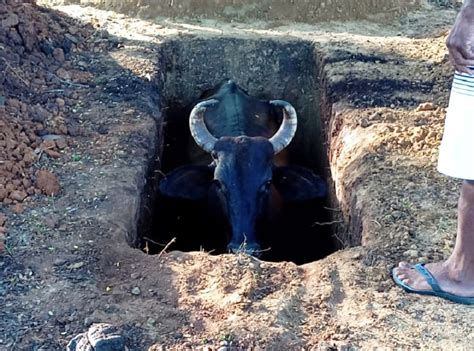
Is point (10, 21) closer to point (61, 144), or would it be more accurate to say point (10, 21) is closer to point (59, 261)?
point (61, 144)

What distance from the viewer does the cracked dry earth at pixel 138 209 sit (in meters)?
4.99

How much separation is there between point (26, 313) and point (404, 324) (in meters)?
2.34

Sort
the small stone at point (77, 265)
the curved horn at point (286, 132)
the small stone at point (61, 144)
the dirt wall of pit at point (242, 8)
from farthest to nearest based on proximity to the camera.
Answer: the dirt wall of pit at point (242, 8) → the curved horn at point (286, 132) → the small stone at point (61, 144) → the small stone at point (77, 265)

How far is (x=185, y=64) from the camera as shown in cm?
981

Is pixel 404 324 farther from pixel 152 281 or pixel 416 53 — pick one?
pixel 416 53

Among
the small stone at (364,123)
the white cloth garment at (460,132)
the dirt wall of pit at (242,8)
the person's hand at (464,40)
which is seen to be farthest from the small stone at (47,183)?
the dirt wall of pit at (242,8)

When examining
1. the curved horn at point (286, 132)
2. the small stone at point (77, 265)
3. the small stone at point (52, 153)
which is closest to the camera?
the small stone at point (77, 265)

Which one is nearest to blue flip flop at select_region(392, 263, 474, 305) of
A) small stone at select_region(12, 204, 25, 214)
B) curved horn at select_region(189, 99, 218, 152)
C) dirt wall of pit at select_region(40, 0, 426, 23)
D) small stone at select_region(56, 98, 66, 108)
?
curved horn at select_region(189, 99, 218, 152)

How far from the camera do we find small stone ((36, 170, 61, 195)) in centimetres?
645

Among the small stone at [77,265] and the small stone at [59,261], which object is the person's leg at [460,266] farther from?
the small stone at [59,261]

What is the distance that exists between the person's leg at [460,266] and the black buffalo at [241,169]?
1.58 meters

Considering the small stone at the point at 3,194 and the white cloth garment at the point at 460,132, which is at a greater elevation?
the white cloth garment at the point at 460,132

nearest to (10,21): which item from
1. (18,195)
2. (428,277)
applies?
(18,195)

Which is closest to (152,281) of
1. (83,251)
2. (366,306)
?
(83,251)
